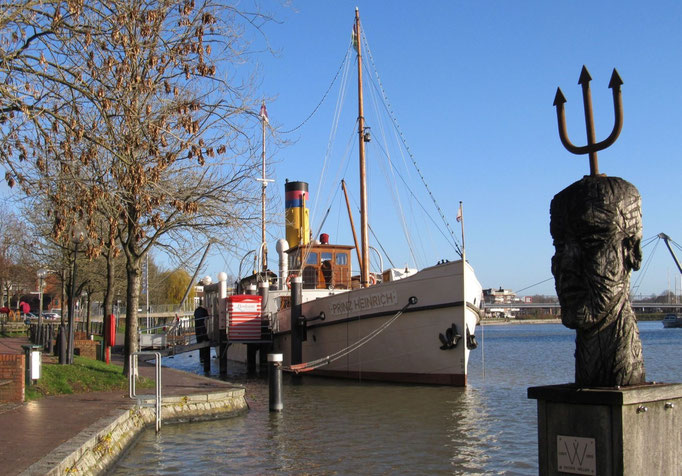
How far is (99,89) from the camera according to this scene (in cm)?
856

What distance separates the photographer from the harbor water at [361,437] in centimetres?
985

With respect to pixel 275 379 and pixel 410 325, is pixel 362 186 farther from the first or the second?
pixel 275 379

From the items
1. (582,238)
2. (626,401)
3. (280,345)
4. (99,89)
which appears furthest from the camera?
(280,345)

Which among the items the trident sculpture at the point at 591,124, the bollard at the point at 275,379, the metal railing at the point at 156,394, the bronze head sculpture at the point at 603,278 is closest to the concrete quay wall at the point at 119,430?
the metal railing at the point at 156,394

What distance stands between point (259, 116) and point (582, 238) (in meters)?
7.42

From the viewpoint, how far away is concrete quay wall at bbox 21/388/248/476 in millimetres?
7129

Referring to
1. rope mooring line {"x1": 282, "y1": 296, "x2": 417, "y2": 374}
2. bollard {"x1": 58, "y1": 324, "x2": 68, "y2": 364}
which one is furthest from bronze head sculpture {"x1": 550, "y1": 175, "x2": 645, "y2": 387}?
rope mooring line {"x1": 282, "y1": 296, "x2": 417, "y2": 374}

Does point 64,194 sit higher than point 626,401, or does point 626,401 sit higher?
point 64,194

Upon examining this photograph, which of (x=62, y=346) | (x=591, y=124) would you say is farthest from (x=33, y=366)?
(x=591, y=124)

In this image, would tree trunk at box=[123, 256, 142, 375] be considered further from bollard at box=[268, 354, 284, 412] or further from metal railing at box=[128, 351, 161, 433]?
bollard at box=[268, 354, 284, 412]

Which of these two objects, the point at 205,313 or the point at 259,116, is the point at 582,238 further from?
the point at 205,313

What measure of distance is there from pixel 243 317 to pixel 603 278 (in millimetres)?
22123

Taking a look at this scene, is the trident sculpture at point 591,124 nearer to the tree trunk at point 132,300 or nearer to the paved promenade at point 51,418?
the paved promenade at point 51,418

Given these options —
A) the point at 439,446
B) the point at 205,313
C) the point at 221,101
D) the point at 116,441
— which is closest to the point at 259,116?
the point at 221,101
